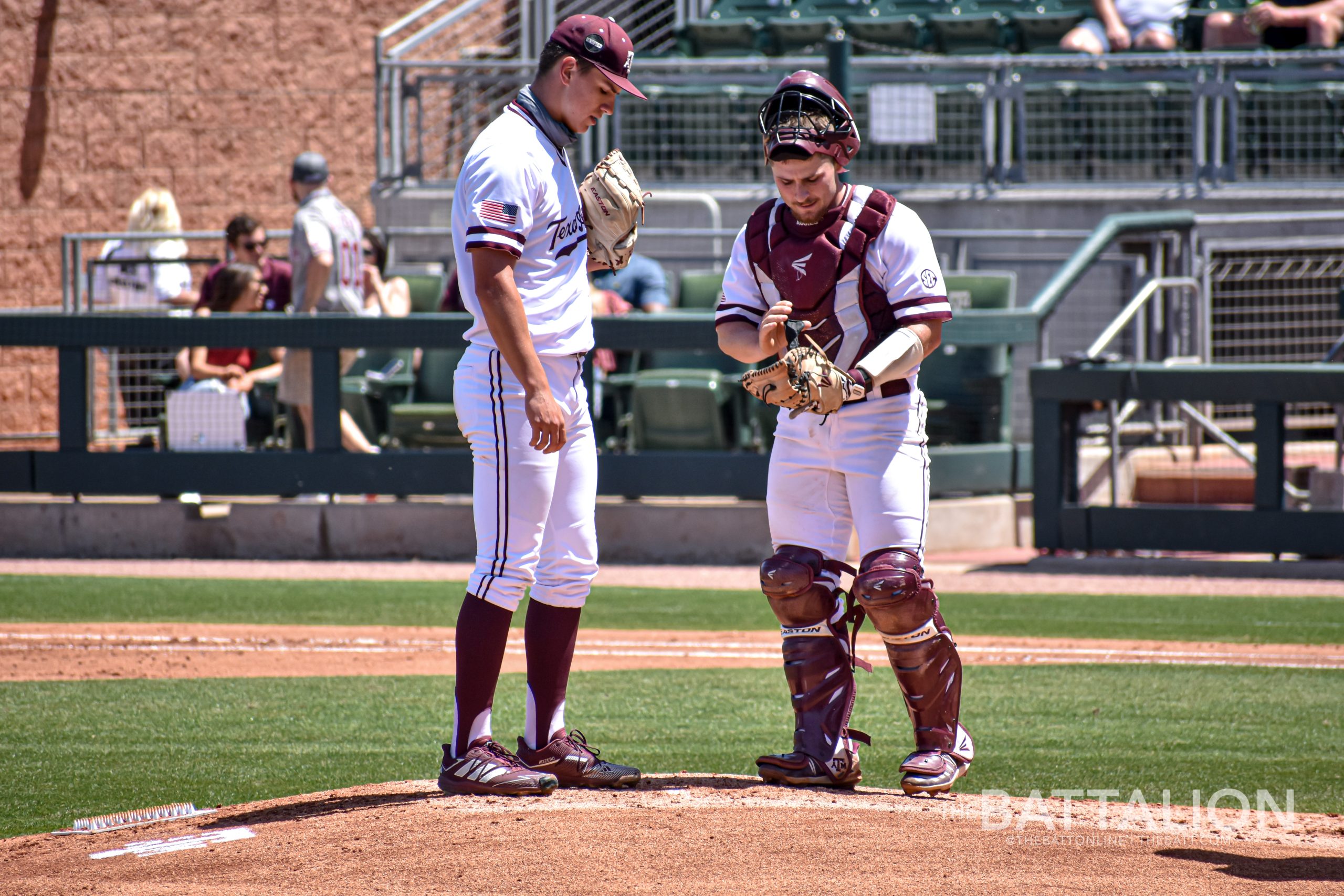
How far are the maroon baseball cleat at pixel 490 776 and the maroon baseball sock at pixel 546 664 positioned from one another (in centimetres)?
16

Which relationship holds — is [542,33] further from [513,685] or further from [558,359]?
[558,359]

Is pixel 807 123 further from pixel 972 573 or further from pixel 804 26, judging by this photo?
pixel 804 26

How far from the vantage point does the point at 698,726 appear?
224 inches

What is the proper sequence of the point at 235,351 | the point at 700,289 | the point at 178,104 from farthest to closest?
the point at 178,104
the point at 700,289
the point at 235,351

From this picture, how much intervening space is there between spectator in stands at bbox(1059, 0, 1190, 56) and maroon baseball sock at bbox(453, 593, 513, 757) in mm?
10747

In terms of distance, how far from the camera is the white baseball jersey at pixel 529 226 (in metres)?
4.05

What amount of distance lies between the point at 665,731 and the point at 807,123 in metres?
2.32

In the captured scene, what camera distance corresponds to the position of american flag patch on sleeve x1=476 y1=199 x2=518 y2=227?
404cm

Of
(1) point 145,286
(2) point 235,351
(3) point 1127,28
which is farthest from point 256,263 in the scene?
(3) point 1127,28

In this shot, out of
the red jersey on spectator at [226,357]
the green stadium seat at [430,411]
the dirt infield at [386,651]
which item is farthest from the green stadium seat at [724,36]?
the dirt infield at [386,651]

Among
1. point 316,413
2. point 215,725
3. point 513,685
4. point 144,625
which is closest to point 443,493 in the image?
point 316,413

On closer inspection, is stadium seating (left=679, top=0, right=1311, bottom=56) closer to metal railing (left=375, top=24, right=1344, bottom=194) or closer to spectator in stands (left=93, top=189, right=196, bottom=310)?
metal railing (left=375, top=24, right=1344, bottom=194)

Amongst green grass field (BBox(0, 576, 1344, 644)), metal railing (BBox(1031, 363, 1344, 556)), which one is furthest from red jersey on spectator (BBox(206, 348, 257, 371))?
metal railing (BBox(1031, 363, 1344, 556))

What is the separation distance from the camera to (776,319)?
14.0 feet
